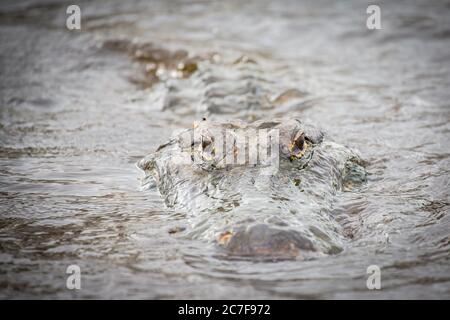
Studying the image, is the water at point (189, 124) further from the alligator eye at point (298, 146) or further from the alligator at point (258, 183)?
the alligator eye at point (298, 146)

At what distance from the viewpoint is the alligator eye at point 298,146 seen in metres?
5.14

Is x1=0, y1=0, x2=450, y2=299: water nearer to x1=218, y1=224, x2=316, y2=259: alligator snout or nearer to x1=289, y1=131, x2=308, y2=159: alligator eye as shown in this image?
x1=218, y1=224, x2=316, y2=259: alligator snout

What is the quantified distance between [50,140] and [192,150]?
222 cm

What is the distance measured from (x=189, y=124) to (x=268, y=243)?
3.78 meters

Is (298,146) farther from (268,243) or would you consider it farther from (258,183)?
(268,243)

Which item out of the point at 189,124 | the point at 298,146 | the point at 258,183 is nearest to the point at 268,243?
the point at 258,183

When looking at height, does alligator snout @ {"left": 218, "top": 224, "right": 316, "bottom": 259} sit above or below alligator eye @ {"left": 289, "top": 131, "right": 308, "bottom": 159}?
below

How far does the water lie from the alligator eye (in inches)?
18.9

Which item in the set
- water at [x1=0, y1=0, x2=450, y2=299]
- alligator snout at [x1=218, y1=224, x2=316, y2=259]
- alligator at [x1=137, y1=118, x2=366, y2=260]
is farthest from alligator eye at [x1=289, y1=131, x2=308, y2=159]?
alligator snout at [x1=218, y1=224, x2=316, y2=259]

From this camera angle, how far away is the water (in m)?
3.76

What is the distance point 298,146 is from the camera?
5.22 meters

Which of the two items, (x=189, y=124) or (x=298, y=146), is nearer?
(x=298, y=146)

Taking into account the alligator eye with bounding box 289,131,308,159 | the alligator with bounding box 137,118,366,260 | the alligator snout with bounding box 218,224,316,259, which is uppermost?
the alligator eye with bounding box 289,131,308,159

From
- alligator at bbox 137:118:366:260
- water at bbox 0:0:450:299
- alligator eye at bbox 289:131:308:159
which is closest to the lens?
water at bbox 0:0:450:299
